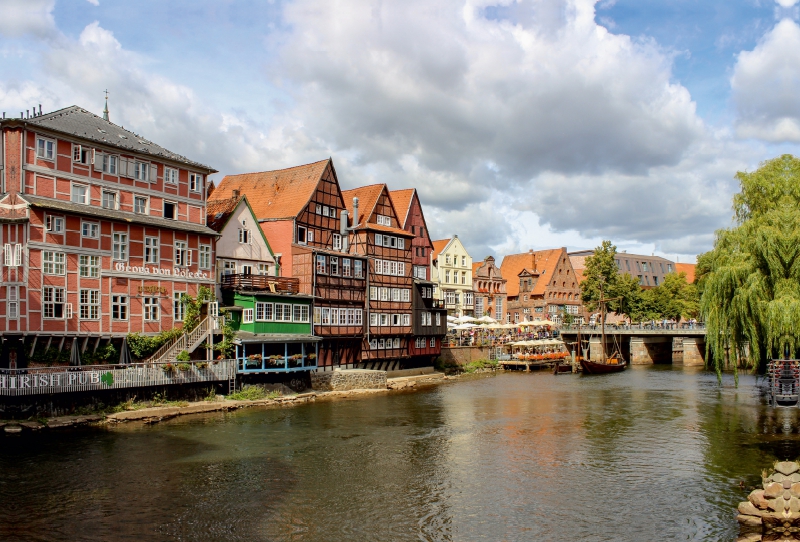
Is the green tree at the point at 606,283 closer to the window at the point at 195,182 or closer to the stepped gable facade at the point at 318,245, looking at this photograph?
the stepped gable facade at the point at 318,245

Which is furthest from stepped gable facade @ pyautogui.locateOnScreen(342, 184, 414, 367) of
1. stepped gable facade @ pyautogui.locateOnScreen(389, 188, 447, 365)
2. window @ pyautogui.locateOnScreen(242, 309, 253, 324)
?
window @ pyautogui.locateOnScreen(242, 309, 253, 324)

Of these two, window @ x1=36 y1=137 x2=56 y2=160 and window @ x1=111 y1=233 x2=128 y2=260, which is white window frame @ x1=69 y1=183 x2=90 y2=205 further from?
window @ x1=111 y1=233 x2=128 y2=260

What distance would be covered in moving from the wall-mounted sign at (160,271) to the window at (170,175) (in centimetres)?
561

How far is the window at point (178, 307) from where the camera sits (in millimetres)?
42594

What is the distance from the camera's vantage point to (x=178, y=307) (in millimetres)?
42844

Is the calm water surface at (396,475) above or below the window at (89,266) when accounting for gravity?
below

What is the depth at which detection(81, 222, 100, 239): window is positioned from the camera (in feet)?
126

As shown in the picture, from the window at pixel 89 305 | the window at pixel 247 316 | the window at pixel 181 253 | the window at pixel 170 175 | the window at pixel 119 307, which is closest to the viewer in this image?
the window at pixel 89 305

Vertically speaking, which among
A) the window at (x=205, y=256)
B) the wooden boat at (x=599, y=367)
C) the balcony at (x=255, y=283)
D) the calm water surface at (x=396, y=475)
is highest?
the window at (x=205, y=256)

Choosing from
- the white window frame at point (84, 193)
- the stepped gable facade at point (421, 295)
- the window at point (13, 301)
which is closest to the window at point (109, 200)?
the white window frame at point (84, 193)

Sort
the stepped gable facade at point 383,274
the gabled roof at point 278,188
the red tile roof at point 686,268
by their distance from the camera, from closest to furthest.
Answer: the gabled roof at point 278,188 → the stepped gable facade at point 383,274 → the red tile roof at point 686,268

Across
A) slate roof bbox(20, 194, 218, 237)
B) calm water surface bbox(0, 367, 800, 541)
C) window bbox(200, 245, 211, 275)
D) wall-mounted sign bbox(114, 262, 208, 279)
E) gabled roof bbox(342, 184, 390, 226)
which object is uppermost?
gabled roof bbox(342, 184, 390, 226)

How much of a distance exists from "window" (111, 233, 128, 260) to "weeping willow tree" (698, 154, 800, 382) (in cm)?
3178

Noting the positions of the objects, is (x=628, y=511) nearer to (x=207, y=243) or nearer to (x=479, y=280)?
(x=207, y=243)
